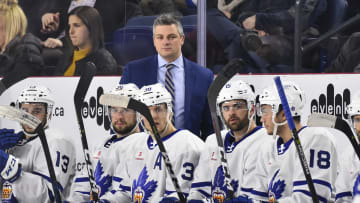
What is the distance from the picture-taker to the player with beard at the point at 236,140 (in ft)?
15.7

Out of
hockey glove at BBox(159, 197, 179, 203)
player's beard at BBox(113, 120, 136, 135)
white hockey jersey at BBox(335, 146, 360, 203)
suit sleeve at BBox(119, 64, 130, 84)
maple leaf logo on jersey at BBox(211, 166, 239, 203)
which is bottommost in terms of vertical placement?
hockey glove at BBox(159, 197, 179, 203)

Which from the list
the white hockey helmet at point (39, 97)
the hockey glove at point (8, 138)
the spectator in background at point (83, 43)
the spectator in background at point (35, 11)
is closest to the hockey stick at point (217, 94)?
the spectator in background at point (83, 43)

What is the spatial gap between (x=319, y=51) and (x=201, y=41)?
85cm

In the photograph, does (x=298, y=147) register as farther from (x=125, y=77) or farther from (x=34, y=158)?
(x=34, y=158)

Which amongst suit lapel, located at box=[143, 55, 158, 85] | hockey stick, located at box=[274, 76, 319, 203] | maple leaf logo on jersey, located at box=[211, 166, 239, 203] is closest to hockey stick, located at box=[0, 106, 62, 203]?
suit lapel, located at box=[143, 55, 158, 85]

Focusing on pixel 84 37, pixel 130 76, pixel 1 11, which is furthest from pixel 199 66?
pixel 1 11

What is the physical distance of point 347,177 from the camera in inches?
174

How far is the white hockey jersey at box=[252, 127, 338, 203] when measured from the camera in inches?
175

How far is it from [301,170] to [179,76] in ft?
4.13

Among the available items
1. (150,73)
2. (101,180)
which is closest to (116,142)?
(101,180)

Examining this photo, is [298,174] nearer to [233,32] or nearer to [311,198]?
[311,198]

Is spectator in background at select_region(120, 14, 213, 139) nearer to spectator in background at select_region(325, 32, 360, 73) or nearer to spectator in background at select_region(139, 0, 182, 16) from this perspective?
spectator in background at select_region(139, 0, 182, 16)

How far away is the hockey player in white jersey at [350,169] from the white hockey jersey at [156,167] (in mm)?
896

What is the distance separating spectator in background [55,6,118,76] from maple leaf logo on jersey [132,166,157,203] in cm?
101
